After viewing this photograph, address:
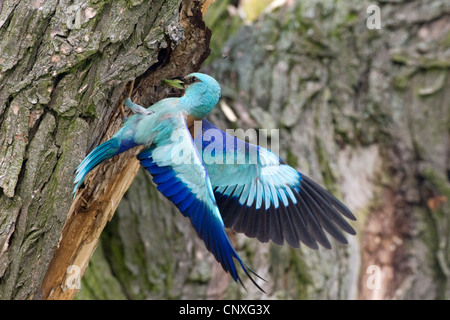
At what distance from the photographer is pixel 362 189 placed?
411 centimetres

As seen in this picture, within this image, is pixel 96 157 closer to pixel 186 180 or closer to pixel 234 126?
pixel 186 180

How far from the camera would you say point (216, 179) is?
2732 mm

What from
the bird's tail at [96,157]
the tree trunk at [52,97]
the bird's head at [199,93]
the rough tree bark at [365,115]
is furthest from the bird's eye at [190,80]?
the rough tree bark at [365,115]

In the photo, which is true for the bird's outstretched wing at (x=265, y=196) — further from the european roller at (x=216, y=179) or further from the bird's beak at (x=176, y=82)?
the bird's beak at (x=176, y=82)

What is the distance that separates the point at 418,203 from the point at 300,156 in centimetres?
109

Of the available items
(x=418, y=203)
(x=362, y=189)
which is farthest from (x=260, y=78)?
(x=418, y=203)

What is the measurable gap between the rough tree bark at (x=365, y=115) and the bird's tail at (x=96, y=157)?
4.81 ft

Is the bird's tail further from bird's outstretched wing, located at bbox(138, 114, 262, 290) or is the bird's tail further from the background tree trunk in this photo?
bird's outstretched wing, located at bbox(138, 114, 262, 290)

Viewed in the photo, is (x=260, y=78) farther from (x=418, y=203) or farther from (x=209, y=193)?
(x=209, y=193)

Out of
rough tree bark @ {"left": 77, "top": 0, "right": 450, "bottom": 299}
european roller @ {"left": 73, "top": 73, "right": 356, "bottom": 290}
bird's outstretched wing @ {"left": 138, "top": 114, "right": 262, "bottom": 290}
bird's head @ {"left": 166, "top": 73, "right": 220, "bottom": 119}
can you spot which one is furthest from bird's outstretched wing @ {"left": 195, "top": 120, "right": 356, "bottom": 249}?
rough tree bark @ {"left": 77, "top": 0, "right": 450, "bottom": 299}

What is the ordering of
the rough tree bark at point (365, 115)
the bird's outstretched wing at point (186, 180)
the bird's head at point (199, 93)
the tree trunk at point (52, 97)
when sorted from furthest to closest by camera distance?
the rough tree bark at point (365, 115)
the bird's head at point (199, 93)
the bird's outstretched wing at point (186, 180)
the tree trunk at point (52, 97)

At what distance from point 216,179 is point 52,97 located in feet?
3.13

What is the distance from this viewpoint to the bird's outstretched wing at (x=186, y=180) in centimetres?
225

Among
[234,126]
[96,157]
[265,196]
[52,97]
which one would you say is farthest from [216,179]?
[234,126]
